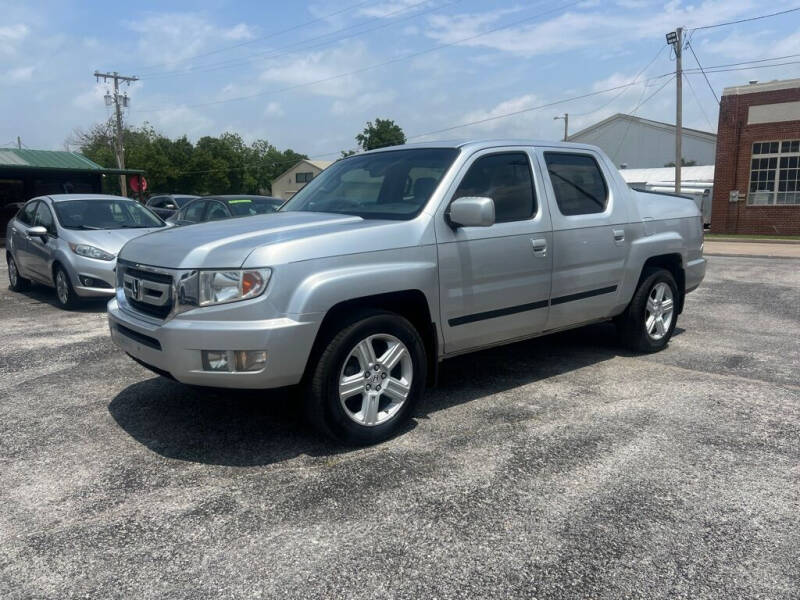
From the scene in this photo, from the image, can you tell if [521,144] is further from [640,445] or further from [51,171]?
[51,171]

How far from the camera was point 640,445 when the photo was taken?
13.1 feet

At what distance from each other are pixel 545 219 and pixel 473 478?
87.3 inches

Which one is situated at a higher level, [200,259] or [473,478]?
[200,259]

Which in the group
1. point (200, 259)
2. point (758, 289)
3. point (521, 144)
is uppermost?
point (521, 144)

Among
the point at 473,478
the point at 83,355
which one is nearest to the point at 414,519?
the point at 473,478

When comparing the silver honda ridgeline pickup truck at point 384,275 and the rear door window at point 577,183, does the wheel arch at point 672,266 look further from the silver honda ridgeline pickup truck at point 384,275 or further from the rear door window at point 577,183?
the rear door window at point 577,183

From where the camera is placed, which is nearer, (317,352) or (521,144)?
(317,352)

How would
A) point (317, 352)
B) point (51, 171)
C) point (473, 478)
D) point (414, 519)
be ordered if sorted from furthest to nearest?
point (51, 171), point (317, 352), point (473, 478), point (414, 519)

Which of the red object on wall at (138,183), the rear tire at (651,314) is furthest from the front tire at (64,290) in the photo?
the red object on wall at (138,183)

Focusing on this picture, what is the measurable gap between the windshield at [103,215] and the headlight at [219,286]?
6411mm

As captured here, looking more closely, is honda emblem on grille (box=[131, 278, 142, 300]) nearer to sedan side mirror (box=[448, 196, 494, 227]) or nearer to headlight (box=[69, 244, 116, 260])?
sedan side mirror (box=[448, 196, 494, 227])

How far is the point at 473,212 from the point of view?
407 cm

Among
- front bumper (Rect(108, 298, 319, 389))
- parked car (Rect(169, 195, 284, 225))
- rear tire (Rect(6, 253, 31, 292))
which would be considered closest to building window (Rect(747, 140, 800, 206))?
parked car (Rect(169, 195, 284, 225))

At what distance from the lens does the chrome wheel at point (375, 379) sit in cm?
391
